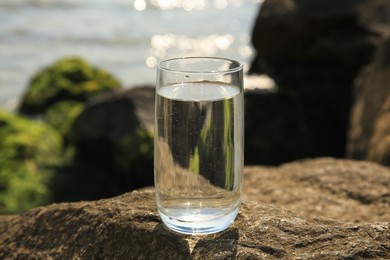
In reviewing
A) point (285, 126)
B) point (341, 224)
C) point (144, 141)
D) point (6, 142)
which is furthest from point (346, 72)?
point (341, 224)

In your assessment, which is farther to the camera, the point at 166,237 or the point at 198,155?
the point at 166,237

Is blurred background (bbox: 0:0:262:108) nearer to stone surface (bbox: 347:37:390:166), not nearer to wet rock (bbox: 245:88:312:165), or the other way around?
wet rock (bbox: 245:88:312:165)

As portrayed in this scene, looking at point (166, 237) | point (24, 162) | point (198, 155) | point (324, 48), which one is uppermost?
point (198, 155)

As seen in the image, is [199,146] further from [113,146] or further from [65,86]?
[65,86]

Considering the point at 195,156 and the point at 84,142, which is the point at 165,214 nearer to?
the point at 195,156

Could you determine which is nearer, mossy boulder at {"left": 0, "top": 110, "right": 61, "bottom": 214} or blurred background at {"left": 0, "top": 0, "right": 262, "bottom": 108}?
mossy boulder at {"left": 0, "top": 110, "right": 61, "bottom": 214}

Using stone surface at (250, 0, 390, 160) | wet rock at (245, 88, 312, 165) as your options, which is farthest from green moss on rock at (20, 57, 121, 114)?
wet rock at (245, 88, 312, 165)

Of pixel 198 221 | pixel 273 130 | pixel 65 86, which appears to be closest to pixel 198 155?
pixel 198 221
